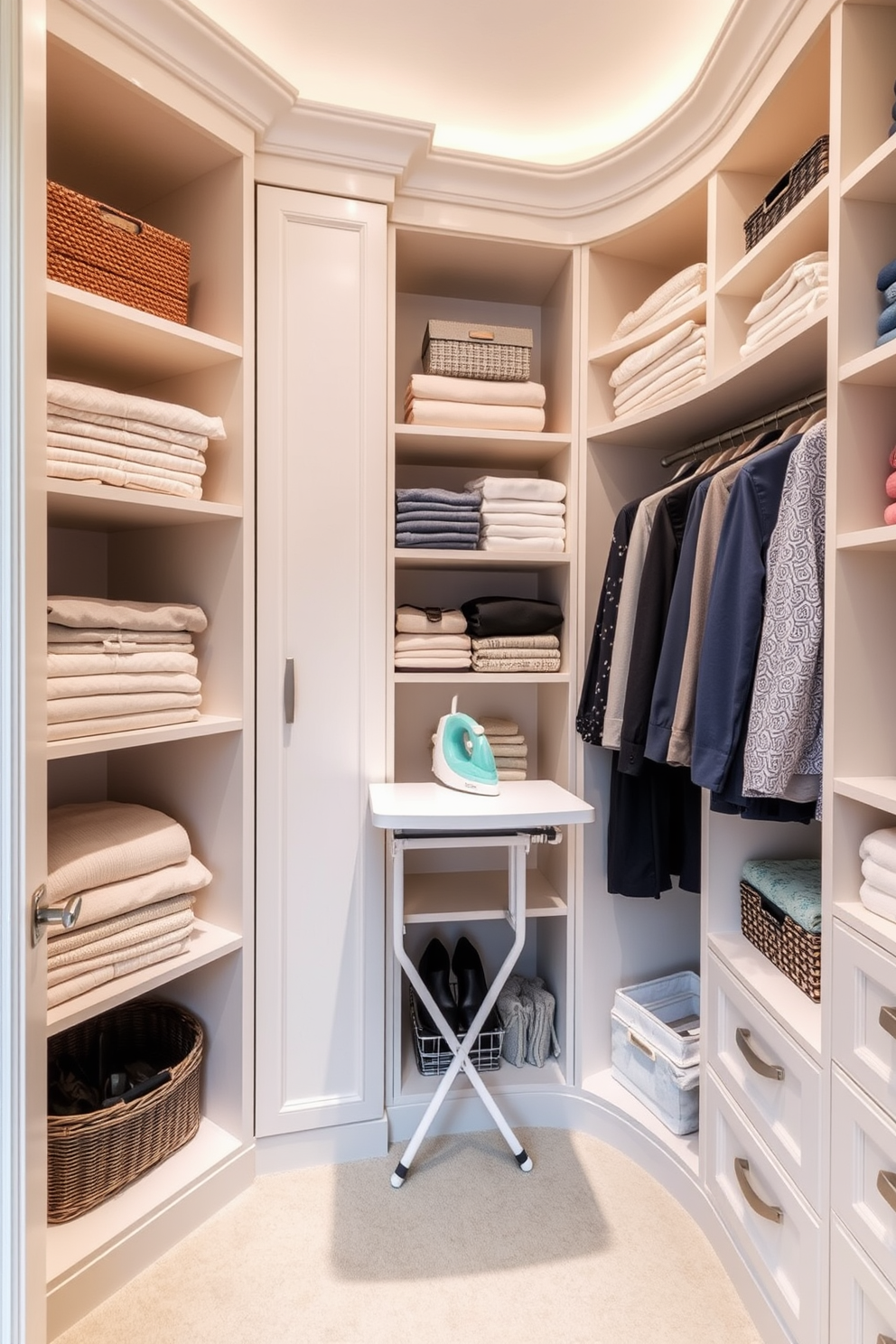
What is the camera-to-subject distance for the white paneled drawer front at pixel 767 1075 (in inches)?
52.4

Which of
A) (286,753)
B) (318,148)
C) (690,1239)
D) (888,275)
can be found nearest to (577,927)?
(690,1239)

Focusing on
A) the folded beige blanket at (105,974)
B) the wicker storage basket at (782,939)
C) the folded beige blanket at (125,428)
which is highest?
the folded beige blanket at (125,428)

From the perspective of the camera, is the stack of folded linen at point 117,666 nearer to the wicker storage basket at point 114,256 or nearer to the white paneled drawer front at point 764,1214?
the wicker storage basket at point 114,256

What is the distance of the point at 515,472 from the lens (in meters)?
2.48

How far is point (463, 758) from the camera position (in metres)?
1.96

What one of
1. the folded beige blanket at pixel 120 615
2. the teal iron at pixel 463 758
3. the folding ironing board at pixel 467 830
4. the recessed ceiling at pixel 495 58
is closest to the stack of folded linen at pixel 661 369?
the recessed ceiling at pixel 495 58

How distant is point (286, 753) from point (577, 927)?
0.98m

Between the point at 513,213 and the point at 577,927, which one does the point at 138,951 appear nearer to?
the point at 577,927

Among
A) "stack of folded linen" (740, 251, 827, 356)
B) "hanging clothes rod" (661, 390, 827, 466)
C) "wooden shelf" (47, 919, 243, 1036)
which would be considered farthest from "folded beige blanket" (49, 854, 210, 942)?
"stack of folded linen" (740, 251, 827, 356)

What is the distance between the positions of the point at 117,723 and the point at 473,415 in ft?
4.14

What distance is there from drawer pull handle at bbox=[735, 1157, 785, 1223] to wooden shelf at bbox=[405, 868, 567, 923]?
28.6 inches

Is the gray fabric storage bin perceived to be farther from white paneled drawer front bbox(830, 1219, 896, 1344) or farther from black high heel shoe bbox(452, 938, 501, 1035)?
white paneled drawer front bbox(830, 1219, 896, 1344)

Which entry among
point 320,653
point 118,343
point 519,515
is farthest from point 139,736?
point 519,515

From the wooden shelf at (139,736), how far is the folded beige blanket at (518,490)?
93 centimetres
